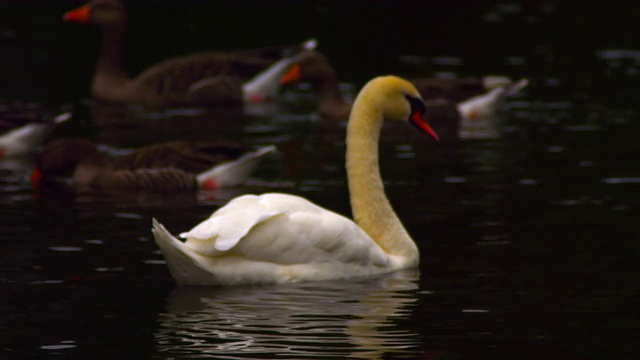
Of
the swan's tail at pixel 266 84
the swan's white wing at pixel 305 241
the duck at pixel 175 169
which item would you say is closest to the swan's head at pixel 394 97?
the swan's white wing at pixel 305 241

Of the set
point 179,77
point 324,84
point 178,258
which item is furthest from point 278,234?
point 179,77

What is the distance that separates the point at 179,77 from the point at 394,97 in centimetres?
1068

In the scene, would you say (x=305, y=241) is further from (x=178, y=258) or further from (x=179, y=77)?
(x=179, y=77)

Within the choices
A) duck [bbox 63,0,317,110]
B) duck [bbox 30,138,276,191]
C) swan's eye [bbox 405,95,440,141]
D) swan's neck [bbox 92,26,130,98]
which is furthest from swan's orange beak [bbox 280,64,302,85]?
swan's eye [bbox 405,95,440,141]

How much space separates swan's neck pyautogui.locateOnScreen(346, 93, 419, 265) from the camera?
12273 millimetres

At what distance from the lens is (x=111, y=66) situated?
23.7m

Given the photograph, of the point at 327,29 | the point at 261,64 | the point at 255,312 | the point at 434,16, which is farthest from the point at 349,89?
the point at 255,312

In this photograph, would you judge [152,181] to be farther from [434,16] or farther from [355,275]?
[434,16]

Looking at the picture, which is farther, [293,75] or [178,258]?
[293,75]

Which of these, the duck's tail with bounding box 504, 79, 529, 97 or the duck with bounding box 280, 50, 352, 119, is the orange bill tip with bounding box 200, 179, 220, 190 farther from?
the duck's tail with bounding box 504, 79, 529, 97

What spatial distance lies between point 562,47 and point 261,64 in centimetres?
643

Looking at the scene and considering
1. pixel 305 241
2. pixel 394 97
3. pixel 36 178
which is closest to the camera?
pixel 305 241

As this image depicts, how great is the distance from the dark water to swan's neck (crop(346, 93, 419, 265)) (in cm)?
31

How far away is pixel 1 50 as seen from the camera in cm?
2691
